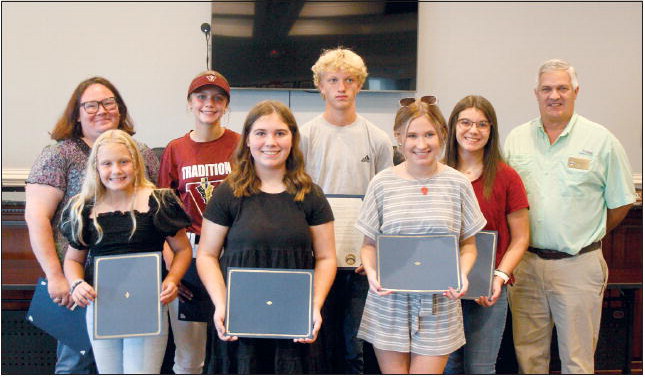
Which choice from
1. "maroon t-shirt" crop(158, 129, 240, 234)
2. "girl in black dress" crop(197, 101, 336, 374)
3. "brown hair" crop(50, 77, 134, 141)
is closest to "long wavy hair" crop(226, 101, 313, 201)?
"girl in black dress" crop(197, 101, 336, 374)

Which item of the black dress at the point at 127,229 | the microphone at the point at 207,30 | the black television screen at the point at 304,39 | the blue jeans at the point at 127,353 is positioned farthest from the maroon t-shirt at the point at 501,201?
the microphone at the point at 207,30

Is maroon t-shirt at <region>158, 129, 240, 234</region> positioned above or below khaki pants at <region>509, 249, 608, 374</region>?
above

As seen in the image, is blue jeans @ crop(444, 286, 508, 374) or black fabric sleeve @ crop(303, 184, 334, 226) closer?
black fabric sleeve @ crop(303, 184, 334, 226)

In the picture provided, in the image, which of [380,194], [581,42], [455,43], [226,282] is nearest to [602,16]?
[581,42]

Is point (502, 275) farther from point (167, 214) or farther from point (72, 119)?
point (72, 119)

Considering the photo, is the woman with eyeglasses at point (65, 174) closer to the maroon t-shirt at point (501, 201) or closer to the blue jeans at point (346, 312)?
the blue jeans at point (346, 312)

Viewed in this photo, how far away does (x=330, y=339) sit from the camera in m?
2.25

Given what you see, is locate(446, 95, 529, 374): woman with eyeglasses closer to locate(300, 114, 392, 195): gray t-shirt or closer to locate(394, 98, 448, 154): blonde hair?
locate(394, 98, 448, 154): blonde hair

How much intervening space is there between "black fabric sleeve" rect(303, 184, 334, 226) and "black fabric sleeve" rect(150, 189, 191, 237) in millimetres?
511

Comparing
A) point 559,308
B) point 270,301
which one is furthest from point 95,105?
point 559,308

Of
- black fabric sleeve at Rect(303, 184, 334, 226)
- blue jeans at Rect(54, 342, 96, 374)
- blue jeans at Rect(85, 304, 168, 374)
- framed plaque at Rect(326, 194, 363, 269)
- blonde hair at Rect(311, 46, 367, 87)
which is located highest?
blonde hair at Rect(311, 46, 367, 87)

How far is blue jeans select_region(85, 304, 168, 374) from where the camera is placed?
208cm

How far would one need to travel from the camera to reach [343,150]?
256 cm

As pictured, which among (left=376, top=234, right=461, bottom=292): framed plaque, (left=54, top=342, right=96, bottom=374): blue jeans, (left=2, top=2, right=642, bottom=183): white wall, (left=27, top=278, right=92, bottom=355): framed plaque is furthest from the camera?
(left=2, top=2, right=642, bottom=183): white wall
